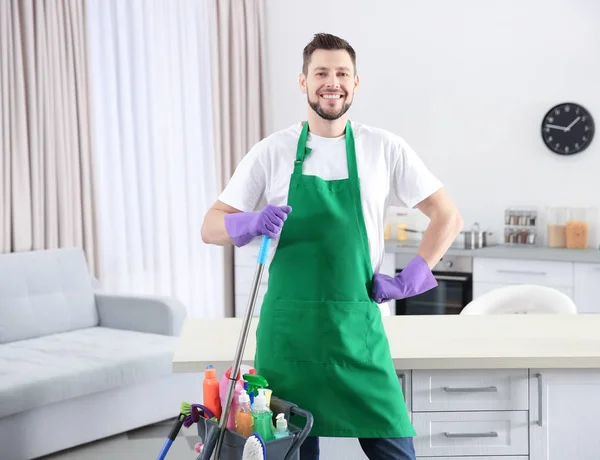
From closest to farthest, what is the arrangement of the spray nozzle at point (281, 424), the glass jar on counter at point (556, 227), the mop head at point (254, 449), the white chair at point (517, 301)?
1. the mop head at point (254, 449)
2. the spray nozzle at point (281, 424)
3. the white chair at point (517, 301)
4. the glass jar on counter at point (556, 227)

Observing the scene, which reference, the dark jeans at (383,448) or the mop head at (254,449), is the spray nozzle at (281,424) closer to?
the mop head at (254,449)

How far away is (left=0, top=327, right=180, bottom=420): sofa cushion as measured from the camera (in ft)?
10.9

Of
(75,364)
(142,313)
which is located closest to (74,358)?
(75,364)

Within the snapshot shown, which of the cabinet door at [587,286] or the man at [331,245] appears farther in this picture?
the cabinet door at [587,286]

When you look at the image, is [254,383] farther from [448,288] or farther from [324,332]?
[448,288]

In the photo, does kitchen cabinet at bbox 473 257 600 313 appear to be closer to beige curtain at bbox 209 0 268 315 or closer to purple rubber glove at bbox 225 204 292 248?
beige curtain at bbox 209 0 268 315

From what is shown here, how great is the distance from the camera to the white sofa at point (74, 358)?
11.1 ft

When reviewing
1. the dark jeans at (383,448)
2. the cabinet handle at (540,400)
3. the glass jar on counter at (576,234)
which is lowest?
the dark jeans at (383,448)

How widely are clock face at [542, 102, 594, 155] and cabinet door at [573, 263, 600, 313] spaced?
33.7 inches

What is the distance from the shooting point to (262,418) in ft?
5.71

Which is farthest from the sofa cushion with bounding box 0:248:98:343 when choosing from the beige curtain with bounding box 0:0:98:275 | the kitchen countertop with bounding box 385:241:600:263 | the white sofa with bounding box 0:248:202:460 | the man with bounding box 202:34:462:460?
the man with bounding box 202:34:462:460

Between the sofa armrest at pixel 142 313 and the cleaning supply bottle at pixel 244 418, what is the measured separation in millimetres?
2416

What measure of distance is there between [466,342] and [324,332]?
1.64 ft

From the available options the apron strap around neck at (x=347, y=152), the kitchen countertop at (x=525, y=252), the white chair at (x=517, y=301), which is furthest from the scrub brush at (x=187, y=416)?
the kitchen countertop at (x=525, y=252)
